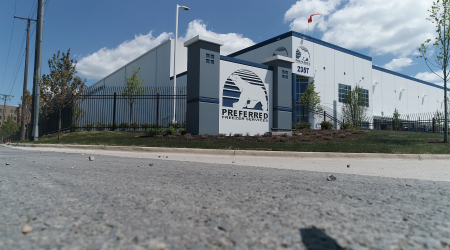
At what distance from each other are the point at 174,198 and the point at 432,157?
33.4 feet

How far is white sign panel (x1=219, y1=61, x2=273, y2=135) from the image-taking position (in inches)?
634

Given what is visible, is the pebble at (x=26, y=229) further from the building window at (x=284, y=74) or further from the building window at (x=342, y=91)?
the building window at (x=342, y=91)

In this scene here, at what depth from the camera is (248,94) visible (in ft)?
55.7

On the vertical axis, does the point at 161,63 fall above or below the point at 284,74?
above

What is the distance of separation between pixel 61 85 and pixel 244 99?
1203 cm

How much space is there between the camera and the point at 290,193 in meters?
3.17

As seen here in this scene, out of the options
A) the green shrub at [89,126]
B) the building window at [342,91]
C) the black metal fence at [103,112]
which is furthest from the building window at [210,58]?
the building window at [342,91]

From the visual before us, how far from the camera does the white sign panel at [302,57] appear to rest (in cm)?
2895

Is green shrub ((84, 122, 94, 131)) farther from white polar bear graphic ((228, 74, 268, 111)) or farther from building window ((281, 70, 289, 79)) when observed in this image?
building window ((281, 70, 289, 79))

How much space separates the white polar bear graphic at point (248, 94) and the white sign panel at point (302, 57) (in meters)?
12.8

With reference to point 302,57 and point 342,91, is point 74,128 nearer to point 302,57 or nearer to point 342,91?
point 302,57

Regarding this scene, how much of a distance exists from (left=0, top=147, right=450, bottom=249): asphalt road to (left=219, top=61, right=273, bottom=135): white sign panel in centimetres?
1263

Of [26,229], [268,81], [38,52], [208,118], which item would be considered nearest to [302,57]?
[268,81]

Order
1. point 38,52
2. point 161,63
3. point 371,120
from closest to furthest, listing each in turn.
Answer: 1. point 38,52
2. point 161,63
3. point 371,120
